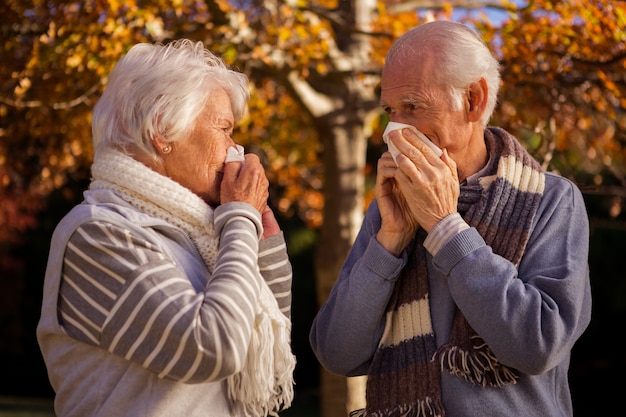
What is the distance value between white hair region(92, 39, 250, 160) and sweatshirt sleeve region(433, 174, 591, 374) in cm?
90

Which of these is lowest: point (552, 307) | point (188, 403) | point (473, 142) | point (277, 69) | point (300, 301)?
point (300, 301)

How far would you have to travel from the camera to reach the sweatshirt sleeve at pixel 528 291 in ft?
8.13

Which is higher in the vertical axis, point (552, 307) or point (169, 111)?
point (169, 111)

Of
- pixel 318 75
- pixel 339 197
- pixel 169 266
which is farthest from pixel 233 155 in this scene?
pixel 339 197

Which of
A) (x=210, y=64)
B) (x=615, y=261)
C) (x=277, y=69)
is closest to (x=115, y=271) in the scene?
(x=210, y=64)

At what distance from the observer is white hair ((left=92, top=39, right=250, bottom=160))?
2.62 metres

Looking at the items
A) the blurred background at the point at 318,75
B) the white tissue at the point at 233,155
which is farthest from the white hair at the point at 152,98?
the blurred background at the point at 318,75

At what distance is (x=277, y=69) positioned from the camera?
18.6 feet

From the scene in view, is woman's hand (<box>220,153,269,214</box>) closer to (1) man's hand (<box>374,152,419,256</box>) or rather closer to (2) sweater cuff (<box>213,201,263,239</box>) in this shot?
(2) sweater cuff (<box>213,201,263,239</box>)

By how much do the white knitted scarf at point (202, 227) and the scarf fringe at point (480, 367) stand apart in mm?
534

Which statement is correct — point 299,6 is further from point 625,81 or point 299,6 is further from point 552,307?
point 552,307

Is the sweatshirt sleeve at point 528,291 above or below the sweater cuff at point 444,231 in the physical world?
below

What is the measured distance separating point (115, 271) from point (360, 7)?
14.8ft

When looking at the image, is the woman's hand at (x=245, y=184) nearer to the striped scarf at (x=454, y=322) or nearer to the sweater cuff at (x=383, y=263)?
the sweater cuff at (x=383, y=263)
